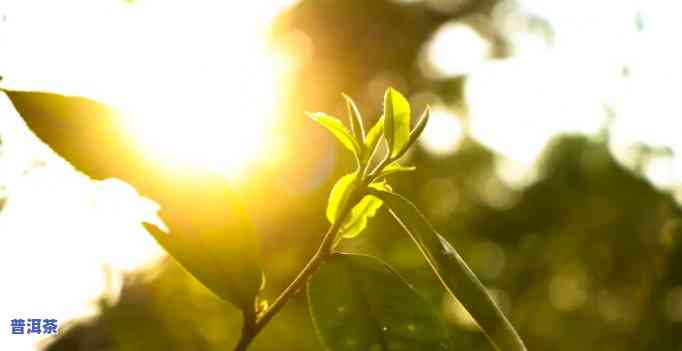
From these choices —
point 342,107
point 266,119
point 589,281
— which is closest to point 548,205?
point 589,281

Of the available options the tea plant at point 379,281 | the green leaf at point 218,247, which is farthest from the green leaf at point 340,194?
the green leaf at point 218,247

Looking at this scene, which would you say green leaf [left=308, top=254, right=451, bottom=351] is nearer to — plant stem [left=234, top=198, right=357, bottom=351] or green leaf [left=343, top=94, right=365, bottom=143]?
plant stem [left=234, top=198, right=357, bottom=351]

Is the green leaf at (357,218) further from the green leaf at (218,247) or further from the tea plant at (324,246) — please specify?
the green leaf at (218,247)

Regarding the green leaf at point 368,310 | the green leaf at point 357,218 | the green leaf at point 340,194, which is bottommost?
the green leaf at point 368,310

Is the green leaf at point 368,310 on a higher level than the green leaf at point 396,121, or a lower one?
lower

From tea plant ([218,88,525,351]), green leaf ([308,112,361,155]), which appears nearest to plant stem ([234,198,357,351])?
tea plant ([218,88,525,351])

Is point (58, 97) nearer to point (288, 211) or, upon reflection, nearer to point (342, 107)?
point (288, 211)

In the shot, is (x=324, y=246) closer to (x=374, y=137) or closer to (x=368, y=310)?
(x=368, y=310)
